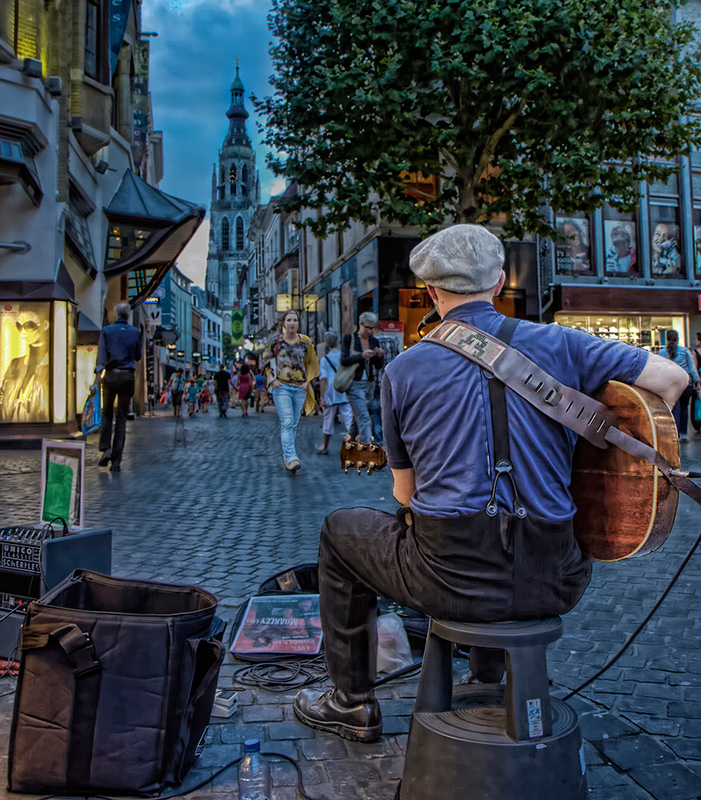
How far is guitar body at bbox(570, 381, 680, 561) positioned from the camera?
1.93m

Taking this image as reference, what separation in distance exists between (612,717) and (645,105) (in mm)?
12642

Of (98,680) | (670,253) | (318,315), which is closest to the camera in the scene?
(98,680)

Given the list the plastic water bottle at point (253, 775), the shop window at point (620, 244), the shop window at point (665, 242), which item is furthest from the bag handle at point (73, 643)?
the shop window at point (665, 242)

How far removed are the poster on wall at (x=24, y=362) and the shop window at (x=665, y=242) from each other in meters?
19.7

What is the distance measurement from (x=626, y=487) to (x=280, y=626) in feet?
6.56

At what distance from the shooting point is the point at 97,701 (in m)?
2.19

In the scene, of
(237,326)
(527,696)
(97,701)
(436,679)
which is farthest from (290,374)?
(237,326)

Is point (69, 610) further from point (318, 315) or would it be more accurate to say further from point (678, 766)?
point (318, 315)

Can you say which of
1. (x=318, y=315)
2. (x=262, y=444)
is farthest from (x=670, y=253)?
(x=262, y=444)

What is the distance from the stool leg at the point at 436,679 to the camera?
201 centimetres

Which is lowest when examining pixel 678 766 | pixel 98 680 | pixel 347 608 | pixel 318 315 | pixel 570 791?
pixel 678 766

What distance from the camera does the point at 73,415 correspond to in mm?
15859

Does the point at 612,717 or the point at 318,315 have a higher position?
the point at 318,315

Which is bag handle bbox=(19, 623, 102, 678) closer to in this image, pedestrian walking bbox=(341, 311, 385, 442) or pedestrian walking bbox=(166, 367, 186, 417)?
pedestrian walking bbox=(341, 311, 385, 442)
